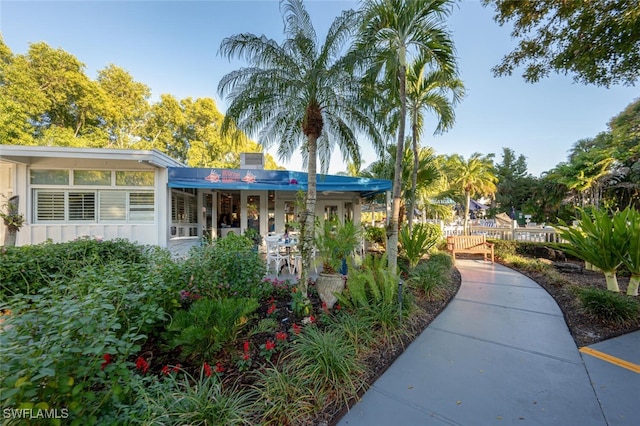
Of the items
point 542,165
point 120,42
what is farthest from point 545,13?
point 542,165

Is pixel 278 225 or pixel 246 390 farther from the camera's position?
pixel 278 225

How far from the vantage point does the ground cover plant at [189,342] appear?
4.75ft

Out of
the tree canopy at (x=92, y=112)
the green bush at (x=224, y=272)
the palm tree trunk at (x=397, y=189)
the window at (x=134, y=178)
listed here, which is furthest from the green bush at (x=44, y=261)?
the tree canopy at (x=92, y=112)

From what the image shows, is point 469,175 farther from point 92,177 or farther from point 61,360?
point 92,177

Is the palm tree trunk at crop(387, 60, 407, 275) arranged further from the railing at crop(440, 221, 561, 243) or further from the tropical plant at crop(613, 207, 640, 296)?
the railing at crop(440, 221, 561, 243)

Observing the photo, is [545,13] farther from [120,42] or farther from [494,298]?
[120,42]

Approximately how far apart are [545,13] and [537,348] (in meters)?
5.93

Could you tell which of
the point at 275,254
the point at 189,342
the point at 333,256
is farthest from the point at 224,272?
the point at 275,254

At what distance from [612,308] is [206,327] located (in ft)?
18.5

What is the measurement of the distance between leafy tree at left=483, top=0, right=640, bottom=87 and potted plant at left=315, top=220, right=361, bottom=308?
526cm

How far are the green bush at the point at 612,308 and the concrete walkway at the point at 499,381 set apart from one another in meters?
0.28

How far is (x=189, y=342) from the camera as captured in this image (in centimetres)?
242

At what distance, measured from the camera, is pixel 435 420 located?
2027mm

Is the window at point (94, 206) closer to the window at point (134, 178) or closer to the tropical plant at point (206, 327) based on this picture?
the window at point (134, 178)
